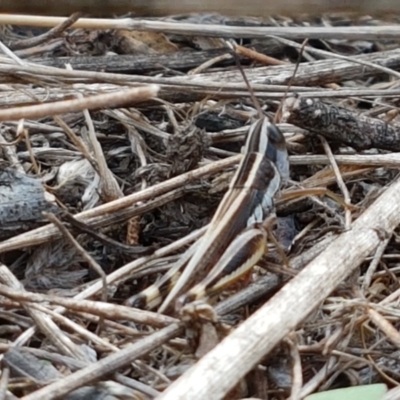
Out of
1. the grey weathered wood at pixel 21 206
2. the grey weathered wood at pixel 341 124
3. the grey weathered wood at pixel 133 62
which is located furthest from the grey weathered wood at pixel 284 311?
the grey weathered wood at pixel 133 62

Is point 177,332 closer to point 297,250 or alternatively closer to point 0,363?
point 0,363

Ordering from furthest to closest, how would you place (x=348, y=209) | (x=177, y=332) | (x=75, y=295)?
(x=348, y=209) → (x=75, y=295) → (x=177, y=332)

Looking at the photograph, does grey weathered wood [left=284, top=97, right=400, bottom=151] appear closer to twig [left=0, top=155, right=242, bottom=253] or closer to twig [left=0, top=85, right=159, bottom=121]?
twig [left=0, top=155, right=242, bottom=253]

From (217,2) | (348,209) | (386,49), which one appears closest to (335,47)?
(386,49)

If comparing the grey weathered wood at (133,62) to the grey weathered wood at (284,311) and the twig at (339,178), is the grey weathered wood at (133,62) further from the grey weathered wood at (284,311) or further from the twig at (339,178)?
the grey weathered wood at (284,311)

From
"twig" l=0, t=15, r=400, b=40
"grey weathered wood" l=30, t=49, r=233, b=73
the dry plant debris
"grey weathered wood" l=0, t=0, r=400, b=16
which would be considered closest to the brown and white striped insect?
the dry plant debris

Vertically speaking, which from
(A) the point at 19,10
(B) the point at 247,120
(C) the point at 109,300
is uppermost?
(A) the point at 19,10

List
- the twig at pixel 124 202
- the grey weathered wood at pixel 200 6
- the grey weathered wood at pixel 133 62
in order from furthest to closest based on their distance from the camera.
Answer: the grey weathered wood at pixel 133 62, the twig at pixel 124 202, the grey weathered wood at pixel 200 6
